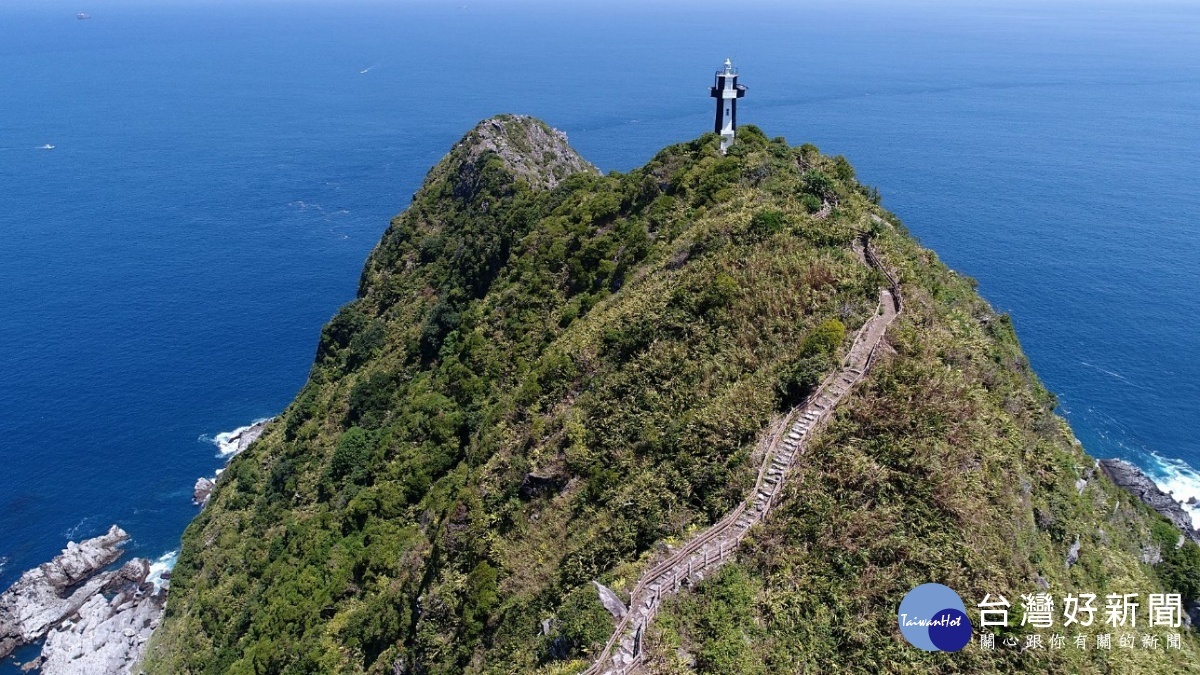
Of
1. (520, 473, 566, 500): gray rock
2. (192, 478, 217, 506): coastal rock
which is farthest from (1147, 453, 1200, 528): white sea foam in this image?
(192, 478, 217, 506): coastal rock

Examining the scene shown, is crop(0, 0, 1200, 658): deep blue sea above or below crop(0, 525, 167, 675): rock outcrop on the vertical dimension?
above

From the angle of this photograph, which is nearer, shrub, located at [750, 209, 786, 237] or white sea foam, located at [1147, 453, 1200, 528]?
shrub, located at [750, 209, 786, 237]

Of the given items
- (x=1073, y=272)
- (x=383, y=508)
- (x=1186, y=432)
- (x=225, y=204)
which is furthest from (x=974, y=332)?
(x=225, y=204)

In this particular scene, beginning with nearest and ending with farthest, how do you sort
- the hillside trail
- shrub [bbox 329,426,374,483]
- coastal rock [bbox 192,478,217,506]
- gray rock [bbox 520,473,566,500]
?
1. the hillside trail
2. gray rock [bbox 520,473,566,500]
3. shrub [bbox 329,426,374,483]
4. coastal rock [bbox 192,478,217,506]

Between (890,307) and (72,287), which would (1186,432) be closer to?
(890,307)

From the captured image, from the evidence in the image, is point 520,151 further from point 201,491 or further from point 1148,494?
point 1148,494

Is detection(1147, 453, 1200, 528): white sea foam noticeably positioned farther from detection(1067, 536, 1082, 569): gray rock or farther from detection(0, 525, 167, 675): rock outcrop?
detection(0, 525, 167, 675): rock outcrop
